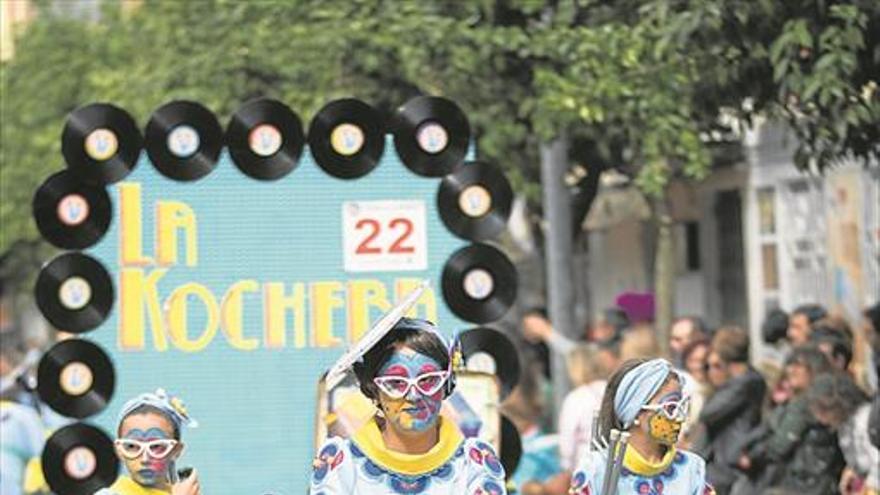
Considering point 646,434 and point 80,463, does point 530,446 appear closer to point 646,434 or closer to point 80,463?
point 80,463

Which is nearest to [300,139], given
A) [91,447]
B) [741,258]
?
[91,447]

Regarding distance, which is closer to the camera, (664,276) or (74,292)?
(74,292)

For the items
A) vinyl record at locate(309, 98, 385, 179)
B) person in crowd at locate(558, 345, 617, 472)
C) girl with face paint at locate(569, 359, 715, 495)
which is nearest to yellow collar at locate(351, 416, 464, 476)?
girl with face paint at locate(569, 359, 715, 495)

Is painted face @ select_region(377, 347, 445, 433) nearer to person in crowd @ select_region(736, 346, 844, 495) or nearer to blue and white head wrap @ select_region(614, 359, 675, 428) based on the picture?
blue and white head wrap @ select_region(614, 359, 675, 428)

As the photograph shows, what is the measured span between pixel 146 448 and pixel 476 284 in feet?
12.1

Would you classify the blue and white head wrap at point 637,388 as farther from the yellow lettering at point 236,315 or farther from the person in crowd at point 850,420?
the person in crowd at point 850,420

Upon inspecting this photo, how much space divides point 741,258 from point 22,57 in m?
7.71

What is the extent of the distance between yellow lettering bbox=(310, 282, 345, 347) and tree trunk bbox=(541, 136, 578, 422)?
18.1 feet

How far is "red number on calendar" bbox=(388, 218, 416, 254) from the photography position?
1248cm

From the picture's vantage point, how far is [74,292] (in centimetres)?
1215

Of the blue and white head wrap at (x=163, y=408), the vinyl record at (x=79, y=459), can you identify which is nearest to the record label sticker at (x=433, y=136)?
the vinyl record at (x=79, y=459)

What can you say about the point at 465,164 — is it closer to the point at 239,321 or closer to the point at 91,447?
the point at 239,321

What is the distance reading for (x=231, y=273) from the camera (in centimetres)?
1240

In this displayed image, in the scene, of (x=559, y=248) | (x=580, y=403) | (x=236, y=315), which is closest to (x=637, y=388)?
(x=236, y=315)
